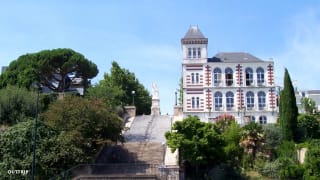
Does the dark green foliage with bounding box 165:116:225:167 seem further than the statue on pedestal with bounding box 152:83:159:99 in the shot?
No

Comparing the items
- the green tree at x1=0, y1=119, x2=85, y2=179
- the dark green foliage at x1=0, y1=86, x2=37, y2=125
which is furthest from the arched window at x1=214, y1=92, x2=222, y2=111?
the green tree at x1=0, y1=119, x2=85, y2=179

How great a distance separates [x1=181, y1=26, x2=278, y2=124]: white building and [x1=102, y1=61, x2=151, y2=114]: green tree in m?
11.0

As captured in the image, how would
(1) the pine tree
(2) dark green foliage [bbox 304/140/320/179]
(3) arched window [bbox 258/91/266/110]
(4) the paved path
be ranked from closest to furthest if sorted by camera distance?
(2) dark green foliage [bbox 304/140/320/179]
(1) the pine tree
(4) the paved path
(3) arched window [bbox 258/91/266/110]

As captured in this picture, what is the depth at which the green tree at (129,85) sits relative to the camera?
226 feet

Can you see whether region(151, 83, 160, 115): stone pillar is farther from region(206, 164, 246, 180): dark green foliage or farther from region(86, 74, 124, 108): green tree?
region(206, 164, 246, 180): dark green foliage

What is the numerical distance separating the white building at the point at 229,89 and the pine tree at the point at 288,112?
1194cm

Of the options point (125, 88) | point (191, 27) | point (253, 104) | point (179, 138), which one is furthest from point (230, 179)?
point (125, 88)

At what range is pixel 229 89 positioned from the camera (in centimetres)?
5969

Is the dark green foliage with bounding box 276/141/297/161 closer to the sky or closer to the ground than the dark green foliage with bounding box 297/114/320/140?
closer to the ground

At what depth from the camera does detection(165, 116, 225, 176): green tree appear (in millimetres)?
34812

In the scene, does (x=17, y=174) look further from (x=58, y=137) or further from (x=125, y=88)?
(x=125, y=88)

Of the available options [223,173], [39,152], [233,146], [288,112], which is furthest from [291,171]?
[39,152]

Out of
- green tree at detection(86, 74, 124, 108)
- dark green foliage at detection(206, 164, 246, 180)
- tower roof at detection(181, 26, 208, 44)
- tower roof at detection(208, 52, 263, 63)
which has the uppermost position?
tower roof at detection(181, 26, 208, 44)

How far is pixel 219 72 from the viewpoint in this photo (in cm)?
5994
